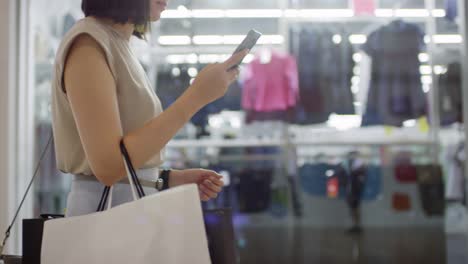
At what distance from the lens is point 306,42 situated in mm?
4137

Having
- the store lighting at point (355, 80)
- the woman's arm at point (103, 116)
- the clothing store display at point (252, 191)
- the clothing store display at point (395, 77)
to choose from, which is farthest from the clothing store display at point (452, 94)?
the woman's arm at point (103, 116)

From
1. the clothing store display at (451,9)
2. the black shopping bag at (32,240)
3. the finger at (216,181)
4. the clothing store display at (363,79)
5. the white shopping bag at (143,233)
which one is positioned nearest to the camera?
the white shopping bag at (143,233)

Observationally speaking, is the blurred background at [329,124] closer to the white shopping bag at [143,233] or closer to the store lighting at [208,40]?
the store lighting at [208,40]

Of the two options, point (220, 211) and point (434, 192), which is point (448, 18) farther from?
point (220, 211)

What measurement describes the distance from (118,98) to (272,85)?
327 centimetres

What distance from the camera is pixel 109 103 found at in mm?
817

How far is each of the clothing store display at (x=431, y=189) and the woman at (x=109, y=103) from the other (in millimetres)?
3458

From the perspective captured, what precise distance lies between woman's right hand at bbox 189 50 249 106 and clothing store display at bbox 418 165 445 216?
3.51m

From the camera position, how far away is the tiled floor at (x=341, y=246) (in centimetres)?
416

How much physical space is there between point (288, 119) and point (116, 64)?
3226 mm

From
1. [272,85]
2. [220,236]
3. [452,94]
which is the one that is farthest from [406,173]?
[220,236]

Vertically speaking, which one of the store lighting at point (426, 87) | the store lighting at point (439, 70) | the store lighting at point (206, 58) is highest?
the store lighting at point (206, 58)

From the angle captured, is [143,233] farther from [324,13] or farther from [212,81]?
[324,13]

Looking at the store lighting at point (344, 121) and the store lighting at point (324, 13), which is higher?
the store lighting at point (324, 13)
